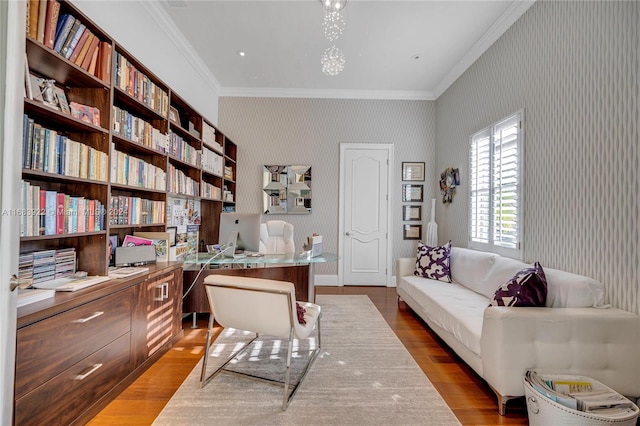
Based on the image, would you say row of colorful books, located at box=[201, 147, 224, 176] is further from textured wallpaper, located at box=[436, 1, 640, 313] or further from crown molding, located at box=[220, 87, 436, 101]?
textured wallpaper, located at box=[436, 1, 640, 313]

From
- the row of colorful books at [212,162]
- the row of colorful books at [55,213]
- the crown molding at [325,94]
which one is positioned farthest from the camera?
the crown molding at [325,94]

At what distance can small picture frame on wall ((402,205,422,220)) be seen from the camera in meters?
4.68

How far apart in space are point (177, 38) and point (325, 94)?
2.22m

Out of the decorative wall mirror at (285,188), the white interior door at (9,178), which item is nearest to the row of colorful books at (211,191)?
the decorative wall mirror at (285,188)

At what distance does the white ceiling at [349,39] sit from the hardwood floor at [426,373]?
10.5ft

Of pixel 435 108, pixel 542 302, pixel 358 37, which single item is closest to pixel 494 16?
pixel 358 37

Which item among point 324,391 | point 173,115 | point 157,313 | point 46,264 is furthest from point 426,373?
point 173,115

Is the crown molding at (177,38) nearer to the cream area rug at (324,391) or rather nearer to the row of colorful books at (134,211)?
the row of colorful books at (134,211)

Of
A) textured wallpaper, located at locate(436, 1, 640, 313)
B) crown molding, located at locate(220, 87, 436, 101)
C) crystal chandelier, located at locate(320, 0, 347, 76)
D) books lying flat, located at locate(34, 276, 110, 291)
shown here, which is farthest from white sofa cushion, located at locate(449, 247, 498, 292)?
books lying flat, located at locate(34, 276, 110, 291)

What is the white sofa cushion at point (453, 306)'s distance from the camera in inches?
80.4

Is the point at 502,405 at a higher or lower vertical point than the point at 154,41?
lower

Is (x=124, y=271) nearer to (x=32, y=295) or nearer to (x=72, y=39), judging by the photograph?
(x=32, y=295)

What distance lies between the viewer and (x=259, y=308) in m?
1.80

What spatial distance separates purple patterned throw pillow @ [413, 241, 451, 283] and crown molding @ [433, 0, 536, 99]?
7.62ft
